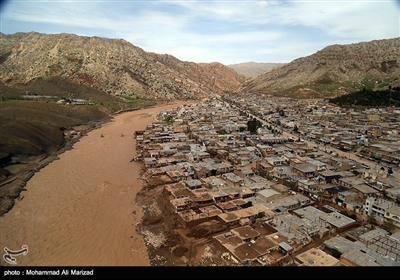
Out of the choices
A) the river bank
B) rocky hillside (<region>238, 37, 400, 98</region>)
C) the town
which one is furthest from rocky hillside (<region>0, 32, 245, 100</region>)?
the river bank

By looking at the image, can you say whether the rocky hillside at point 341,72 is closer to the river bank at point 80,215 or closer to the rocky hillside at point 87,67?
the rocky hillside at point 87,67

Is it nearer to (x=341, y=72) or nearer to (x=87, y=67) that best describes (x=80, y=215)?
(x=87, y=67)

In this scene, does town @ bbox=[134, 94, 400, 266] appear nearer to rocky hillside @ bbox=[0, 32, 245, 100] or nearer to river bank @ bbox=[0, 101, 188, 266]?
river bank @ bbox=[0, 101, 188, 266]

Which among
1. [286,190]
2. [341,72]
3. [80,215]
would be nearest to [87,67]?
[80,215]
